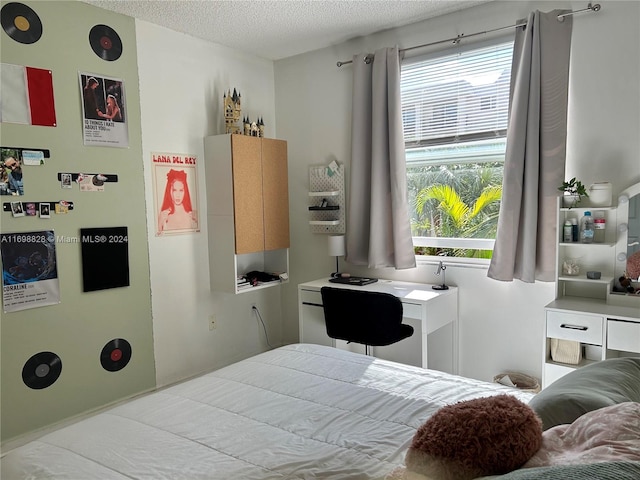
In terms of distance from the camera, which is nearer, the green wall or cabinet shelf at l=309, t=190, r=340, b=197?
the green wall

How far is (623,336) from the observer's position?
7.76ft

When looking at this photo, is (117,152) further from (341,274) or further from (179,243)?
(341,274)

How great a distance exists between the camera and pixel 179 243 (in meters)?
3.56

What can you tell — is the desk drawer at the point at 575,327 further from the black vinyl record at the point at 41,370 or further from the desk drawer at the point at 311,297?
the black vinyl record at the point at 41,370

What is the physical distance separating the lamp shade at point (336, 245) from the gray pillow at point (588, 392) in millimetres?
2396

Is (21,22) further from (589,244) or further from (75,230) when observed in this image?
(589,244)

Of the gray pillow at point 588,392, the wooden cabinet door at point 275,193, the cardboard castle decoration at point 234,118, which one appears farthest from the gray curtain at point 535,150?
the cardboard castle decoration at point 234,118

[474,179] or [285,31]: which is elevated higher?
[285,31]

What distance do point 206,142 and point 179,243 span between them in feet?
2.67

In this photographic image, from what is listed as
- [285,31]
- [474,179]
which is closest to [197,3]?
[285,31]

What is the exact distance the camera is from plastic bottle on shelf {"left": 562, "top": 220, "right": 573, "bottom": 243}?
9.07 ft

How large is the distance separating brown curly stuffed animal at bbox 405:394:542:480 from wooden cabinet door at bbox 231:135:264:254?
8.80 ft

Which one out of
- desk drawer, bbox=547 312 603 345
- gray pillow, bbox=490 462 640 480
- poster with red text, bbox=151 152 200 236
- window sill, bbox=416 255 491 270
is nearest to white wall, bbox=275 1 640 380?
window sill, bbox=416 255 491 270

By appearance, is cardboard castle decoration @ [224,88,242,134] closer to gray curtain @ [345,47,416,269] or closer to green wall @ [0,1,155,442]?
green wall @ [0,1,155,442]
